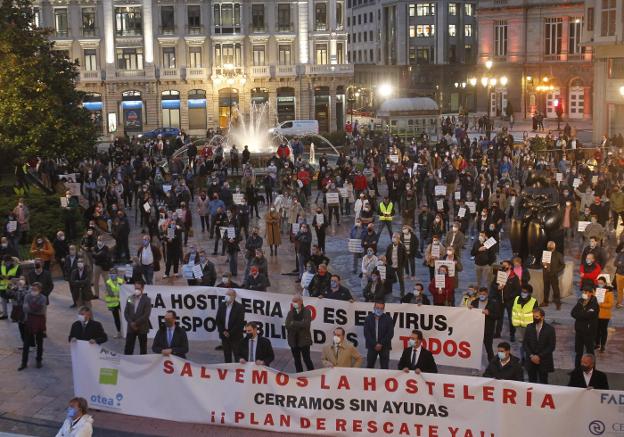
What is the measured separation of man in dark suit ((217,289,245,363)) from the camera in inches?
639

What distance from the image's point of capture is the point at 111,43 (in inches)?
2788

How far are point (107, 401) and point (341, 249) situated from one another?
45.4ft

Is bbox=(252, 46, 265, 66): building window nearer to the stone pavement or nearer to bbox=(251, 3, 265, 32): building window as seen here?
bbox=(251, 3, 265, 32): building window

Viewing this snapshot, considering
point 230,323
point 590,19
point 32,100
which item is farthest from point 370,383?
point 590,19

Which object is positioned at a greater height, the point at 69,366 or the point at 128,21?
the point at 128,21

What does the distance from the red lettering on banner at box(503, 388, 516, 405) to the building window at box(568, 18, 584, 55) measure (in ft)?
210

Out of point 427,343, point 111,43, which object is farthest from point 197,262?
point 111,43

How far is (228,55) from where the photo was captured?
72.3 meters

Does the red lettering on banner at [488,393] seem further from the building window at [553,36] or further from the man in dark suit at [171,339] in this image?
the building window at [553,36]

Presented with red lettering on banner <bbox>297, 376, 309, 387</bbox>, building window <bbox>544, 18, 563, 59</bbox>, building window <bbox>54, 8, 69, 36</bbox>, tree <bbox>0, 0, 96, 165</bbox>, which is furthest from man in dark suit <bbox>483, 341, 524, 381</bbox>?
building window <bbox>544, 18, 563, 59</bbox>

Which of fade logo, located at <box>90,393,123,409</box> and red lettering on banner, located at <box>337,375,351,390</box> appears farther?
fade logo, located at <box>90,393,123,409</box>

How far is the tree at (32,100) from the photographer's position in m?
33.4

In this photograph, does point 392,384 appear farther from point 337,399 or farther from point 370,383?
point 337,399

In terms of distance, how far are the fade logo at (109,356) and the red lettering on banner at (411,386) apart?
4.65 metres
